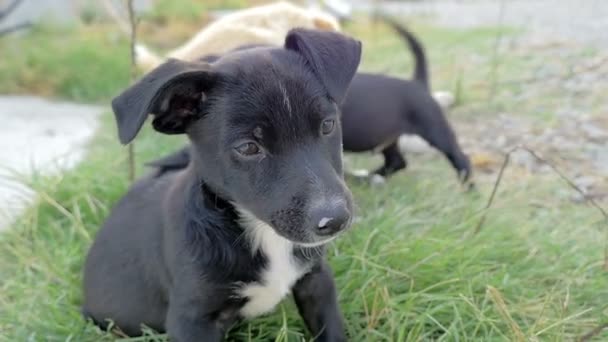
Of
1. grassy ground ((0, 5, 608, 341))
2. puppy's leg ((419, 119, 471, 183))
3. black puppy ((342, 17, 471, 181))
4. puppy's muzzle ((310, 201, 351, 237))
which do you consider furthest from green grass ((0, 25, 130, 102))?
puppy's muzzle ((310, 201, 351, 237))

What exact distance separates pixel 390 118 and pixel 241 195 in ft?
6.52

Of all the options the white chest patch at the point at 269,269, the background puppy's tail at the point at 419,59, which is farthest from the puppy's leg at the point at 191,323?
the background puppy's tail at the point at 419,59

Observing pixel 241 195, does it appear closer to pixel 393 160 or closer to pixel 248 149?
pixel 248 149

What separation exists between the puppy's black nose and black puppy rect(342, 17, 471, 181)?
2.00 meters

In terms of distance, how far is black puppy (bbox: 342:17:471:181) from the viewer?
3904 millimetres

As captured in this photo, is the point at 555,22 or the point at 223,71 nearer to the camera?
the point at 223,71

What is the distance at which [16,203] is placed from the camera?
12.3 ft

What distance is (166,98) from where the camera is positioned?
6.72 feet

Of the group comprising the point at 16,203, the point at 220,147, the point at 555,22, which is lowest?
the point at 555,22

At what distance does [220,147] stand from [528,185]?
99.4 inches

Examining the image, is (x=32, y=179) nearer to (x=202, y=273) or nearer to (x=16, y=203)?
(x=16, y=203)

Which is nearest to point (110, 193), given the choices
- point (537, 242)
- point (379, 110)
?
point (379, 110)

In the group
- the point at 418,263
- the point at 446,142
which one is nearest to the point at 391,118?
the point at 446,142

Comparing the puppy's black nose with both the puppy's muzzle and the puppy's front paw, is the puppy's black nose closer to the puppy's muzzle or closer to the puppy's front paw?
the puppy's muzzle
